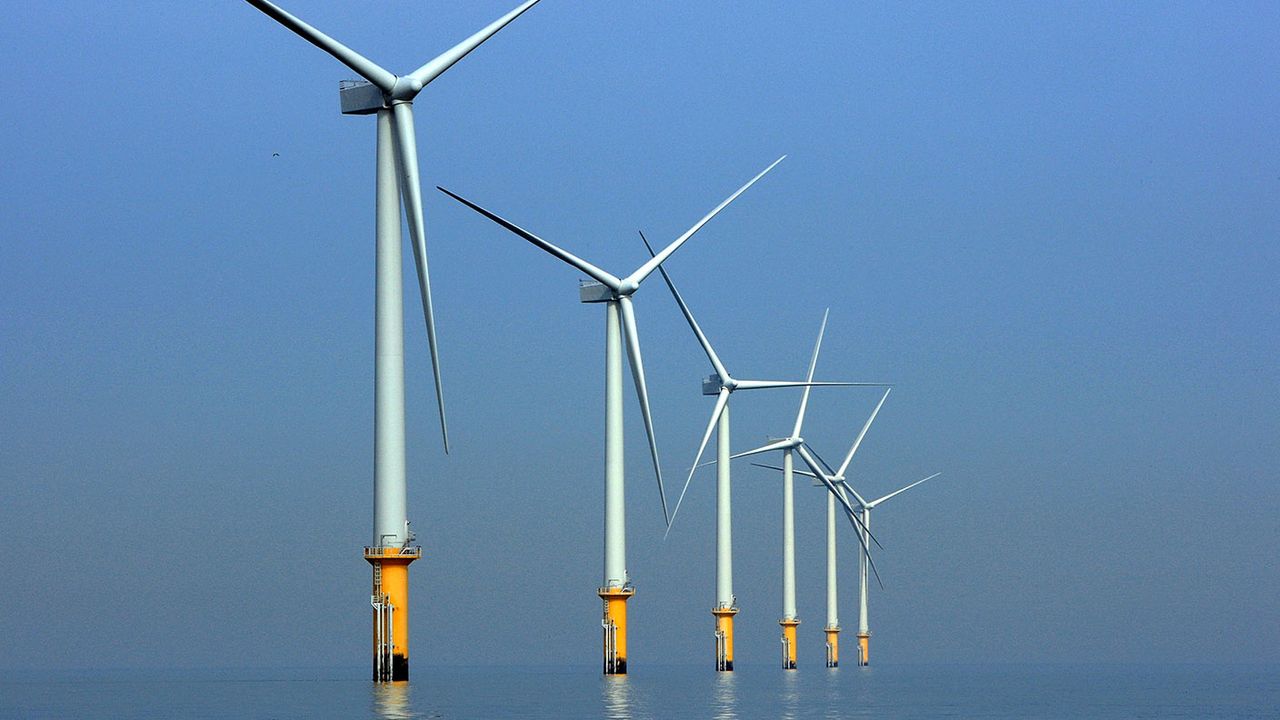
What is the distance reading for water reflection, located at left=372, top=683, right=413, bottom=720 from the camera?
6988 centimetres

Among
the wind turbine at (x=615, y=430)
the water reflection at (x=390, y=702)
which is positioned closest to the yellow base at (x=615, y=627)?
the wind turbine at (x=615, y=430)

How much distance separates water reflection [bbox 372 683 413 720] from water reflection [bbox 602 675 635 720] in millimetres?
9927

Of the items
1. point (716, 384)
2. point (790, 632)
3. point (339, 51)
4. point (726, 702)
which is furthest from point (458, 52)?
point (790, 632)

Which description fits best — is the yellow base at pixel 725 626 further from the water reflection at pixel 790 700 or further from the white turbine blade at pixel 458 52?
the white turbine blade at pixel 458 52

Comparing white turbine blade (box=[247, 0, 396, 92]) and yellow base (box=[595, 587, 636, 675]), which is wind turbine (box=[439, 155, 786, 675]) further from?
white turbine blade (box=[247, 0, 396, 92])

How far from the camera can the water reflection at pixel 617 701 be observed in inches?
3155

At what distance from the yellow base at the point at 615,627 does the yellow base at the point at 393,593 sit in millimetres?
40280

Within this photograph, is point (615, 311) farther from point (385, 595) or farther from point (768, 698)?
point (385, 595)

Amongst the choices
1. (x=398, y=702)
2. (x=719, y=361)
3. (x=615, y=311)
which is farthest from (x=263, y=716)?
(x=719, y=361)

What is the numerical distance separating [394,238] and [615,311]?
4342 centimetres

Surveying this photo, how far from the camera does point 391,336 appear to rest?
250ft

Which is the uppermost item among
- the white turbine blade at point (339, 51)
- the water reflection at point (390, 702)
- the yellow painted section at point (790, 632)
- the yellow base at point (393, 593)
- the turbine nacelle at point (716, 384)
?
the white turbine blade at point (339, 51)

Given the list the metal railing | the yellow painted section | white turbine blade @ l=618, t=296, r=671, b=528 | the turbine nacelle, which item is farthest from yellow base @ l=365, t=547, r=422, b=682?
the yellow painted section

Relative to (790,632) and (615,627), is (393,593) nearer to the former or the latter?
(615,627)
